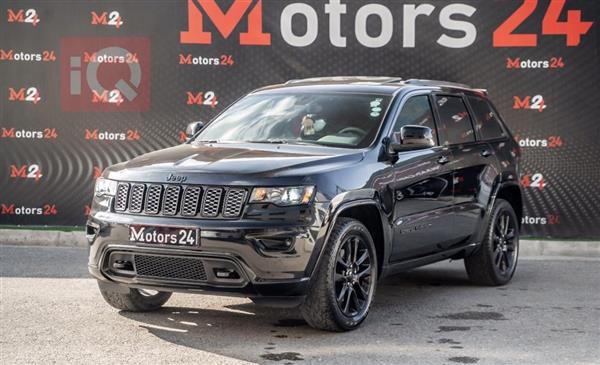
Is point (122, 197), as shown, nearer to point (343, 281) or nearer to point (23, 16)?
point (343, 281)

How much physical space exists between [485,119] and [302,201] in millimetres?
3561

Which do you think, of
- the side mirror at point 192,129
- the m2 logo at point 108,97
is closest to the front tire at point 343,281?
the side mirror at point 192,129

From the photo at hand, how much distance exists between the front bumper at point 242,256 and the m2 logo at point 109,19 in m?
6.94

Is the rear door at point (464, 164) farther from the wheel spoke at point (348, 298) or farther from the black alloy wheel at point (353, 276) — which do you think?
the wheel spoke at point (348, 298)

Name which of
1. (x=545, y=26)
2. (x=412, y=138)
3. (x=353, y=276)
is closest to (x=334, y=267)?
(x=353, y=276)

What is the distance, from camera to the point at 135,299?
8.02m

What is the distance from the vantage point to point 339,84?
28.8ft

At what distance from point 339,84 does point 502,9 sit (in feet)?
17.0

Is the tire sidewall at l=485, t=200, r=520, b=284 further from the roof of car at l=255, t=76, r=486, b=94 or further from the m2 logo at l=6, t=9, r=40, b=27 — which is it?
the m2 logo at l=6, t=9, r=40, b=27

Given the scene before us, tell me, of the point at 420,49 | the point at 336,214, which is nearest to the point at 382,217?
the point at 336,214

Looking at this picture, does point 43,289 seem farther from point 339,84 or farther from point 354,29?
point 354,29

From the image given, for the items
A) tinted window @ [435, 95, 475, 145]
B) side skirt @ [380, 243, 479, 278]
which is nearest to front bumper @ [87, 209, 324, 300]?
side skirt @ [380, 243, 479, 278]

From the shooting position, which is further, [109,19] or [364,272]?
[109,19]

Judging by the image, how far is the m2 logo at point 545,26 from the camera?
1311cm
